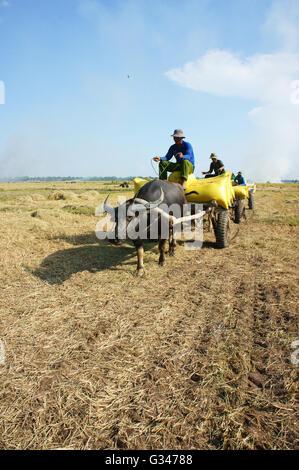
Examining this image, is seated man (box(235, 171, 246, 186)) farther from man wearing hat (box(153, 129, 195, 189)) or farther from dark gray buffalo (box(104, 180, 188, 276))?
dark gray buffalo (box(104, 180, 188, 276))

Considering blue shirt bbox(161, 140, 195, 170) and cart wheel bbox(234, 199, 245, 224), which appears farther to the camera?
cart wheel bbox(234, 199, 245, 224)

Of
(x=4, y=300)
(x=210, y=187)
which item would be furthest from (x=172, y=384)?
(x=210, y=187)

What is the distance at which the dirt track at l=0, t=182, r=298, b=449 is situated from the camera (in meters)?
1.87

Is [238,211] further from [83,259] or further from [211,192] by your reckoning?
[83,259]

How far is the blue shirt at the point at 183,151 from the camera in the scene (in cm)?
697

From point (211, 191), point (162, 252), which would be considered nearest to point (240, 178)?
point (211, 191)

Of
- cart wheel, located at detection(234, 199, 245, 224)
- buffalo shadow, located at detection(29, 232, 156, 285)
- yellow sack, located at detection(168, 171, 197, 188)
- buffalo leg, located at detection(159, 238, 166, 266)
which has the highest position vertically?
yellow sack, located at detection(168, 171, 197, 188)

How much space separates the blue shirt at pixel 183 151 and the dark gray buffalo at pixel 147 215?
1.45 meters

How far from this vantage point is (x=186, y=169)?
657 cm

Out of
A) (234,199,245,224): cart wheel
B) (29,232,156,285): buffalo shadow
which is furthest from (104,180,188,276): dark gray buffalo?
(234,199,245,224): cart wheel

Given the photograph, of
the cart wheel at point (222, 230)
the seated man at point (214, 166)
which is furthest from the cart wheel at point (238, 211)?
the cart wheel at point (222, 230)

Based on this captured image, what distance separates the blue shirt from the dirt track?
10.4 feet
